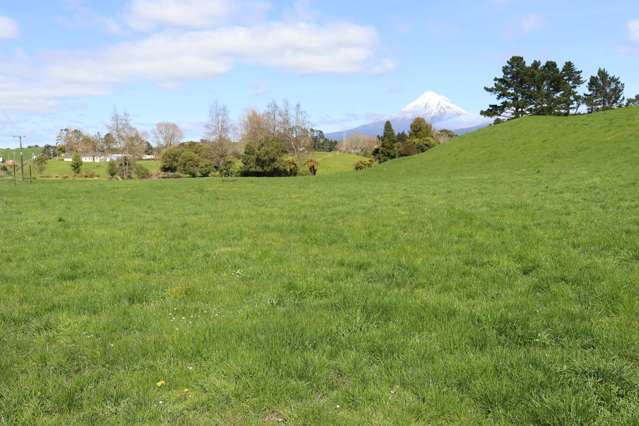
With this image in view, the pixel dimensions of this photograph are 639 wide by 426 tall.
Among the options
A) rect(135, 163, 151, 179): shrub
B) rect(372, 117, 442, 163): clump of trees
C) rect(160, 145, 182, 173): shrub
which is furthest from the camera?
rect(160, 145, 182, 173): shrub

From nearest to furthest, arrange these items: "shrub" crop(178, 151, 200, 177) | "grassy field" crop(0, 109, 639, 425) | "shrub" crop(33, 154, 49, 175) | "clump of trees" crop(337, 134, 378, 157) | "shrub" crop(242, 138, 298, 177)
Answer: "grassy field" crop(0, 109, 639, 425) < "shrub" crop(242, 138, 298, 177) < "shrub" crop(178, 151, 200, 177) < "shrub" crop(33, 154, 49, 175) < "clump of trees" crop(337, 134, 378, 157)

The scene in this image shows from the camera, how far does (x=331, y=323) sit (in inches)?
223

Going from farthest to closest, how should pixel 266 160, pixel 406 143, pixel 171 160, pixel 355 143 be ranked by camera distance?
pixel 355 143, pixel 171 160, pixel 406 143, pixel 266 160

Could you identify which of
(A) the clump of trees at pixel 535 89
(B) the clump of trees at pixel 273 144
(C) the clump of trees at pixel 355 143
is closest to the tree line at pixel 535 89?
(A) the clump of trees at pixel 535 89

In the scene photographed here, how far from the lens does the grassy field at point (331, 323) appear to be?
3.98 m

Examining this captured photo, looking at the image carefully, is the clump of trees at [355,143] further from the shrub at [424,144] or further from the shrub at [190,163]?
the shrub at [190,163]

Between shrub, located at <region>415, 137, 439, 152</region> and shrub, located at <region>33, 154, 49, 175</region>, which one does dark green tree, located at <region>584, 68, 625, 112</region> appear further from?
shrub, located at <region>33, 154, 49, 175</region>

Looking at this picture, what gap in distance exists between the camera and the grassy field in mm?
3980

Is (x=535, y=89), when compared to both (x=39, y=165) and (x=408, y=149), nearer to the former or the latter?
(x=408, y=149)

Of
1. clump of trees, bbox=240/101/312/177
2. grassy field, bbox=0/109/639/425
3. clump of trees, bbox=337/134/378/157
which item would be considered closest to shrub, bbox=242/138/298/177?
clump of trees, bbox=240/101/312/177

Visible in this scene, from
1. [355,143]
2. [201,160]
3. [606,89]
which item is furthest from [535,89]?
[355,143]

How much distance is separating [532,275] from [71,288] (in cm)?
727

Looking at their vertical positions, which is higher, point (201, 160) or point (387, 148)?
point (387, 148)

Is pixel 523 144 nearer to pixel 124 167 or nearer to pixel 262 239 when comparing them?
pixel 262 239
